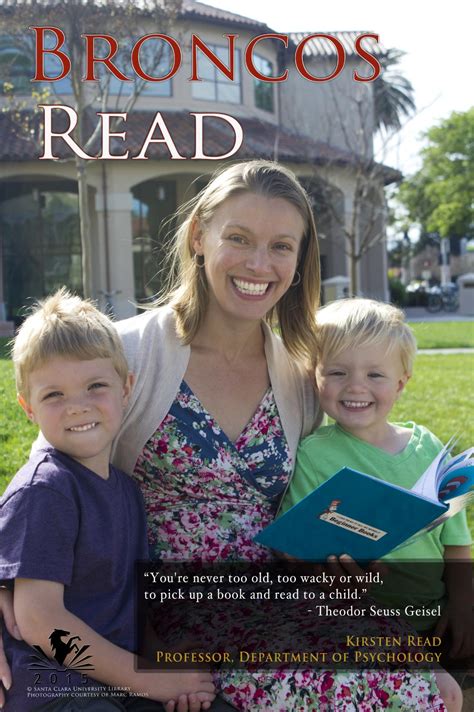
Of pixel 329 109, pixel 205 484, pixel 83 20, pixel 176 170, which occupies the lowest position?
pixel 205 484

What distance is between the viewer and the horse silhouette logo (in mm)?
1835

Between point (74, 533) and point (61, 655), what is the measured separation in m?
0.27

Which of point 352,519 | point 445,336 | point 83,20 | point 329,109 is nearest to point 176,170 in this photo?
point 329,109

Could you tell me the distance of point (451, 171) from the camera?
38.0m

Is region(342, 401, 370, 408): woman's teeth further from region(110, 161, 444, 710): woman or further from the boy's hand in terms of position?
the boy's hand

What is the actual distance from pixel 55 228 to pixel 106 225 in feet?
7.89

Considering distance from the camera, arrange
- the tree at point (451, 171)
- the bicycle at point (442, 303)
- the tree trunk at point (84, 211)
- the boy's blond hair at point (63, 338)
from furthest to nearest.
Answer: the tree at point (451, 171)
the bicycle at point (442, 303)
the tree trunk at point (84, 211)
the boy's blond hair at point (63, 338)

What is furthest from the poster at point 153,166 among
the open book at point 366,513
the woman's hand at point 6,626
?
the woman's hand at point 6,626

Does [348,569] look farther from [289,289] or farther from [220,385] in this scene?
[289,289]

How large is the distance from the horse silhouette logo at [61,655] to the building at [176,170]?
1599 cm

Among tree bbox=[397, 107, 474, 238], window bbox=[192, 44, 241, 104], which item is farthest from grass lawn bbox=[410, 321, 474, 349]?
tree bbox=[397, 107, 474, 238]

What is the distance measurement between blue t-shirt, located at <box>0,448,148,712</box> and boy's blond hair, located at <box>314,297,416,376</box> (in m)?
0.81

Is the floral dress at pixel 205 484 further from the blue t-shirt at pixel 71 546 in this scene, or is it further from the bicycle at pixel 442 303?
the bicycle at pixel 442 303

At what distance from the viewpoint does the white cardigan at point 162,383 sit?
236 cm
